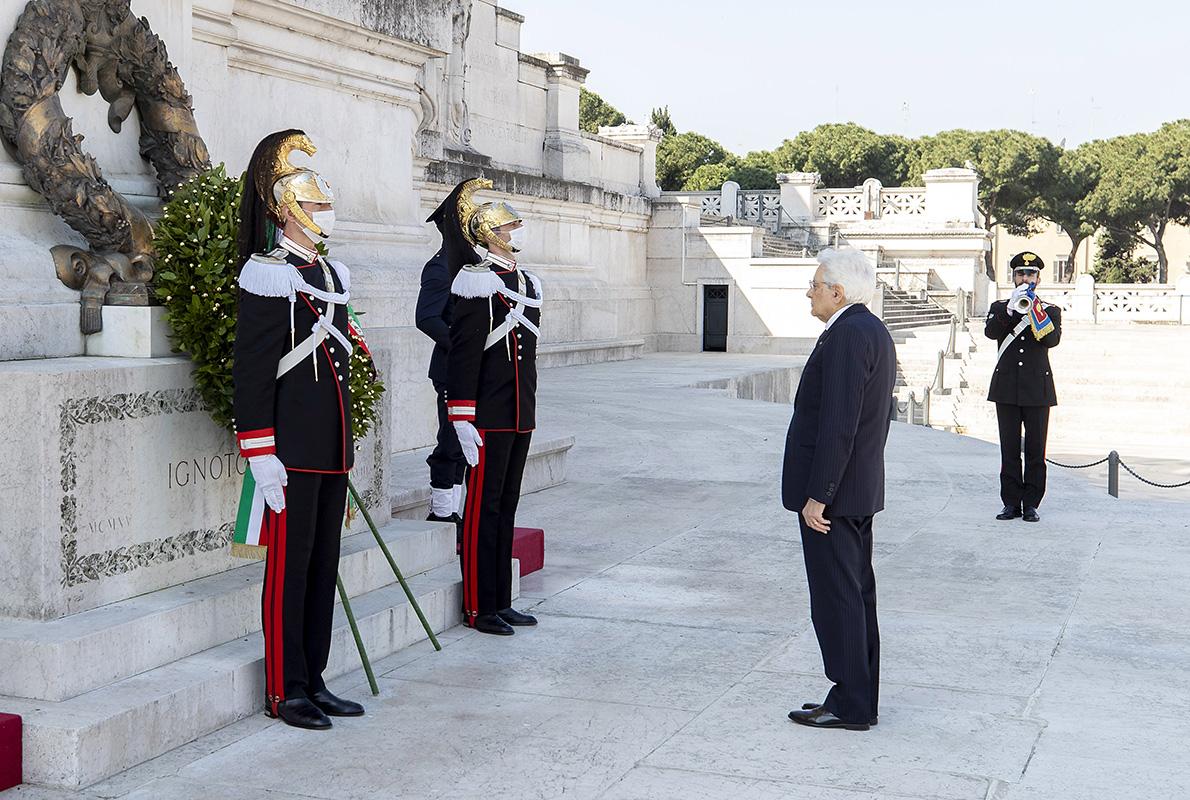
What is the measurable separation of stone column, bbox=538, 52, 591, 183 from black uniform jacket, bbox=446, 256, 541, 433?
19.2 metres

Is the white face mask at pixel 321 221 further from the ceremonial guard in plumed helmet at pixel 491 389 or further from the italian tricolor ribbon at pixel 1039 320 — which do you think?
the italian tricolor ribbon at pixel 1039 320

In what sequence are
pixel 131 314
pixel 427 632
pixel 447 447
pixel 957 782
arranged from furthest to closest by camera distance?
pixel 447 447 < pixel 427 632 < pixel 131 314 < pixel 957 782

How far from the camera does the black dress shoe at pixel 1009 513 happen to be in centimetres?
981

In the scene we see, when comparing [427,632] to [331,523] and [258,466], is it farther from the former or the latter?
[258,466]

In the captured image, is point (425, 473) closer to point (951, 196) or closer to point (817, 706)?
point (817, 706)

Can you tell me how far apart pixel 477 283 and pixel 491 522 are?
1.06 metres

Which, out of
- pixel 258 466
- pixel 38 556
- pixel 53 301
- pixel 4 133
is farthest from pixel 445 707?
pixel 4 133

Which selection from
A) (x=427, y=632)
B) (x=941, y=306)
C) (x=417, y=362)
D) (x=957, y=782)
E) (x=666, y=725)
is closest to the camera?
(x=957, y=782)

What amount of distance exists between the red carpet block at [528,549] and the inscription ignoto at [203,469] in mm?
2010

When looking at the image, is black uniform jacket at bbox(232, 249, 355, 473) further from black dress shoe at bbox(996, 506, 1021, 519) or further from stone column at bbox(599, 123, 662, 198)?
stone column at bbox(599, 123, 662, 198)

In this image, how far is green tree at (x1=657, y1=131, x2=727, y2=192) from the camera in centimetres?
6512

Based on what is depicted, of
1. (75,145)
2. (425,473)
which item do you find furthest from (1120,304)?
(75,145)

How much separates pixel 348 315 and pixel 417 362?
391 centimetres

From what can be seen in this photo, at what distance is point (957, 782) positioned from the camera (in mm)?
4582
